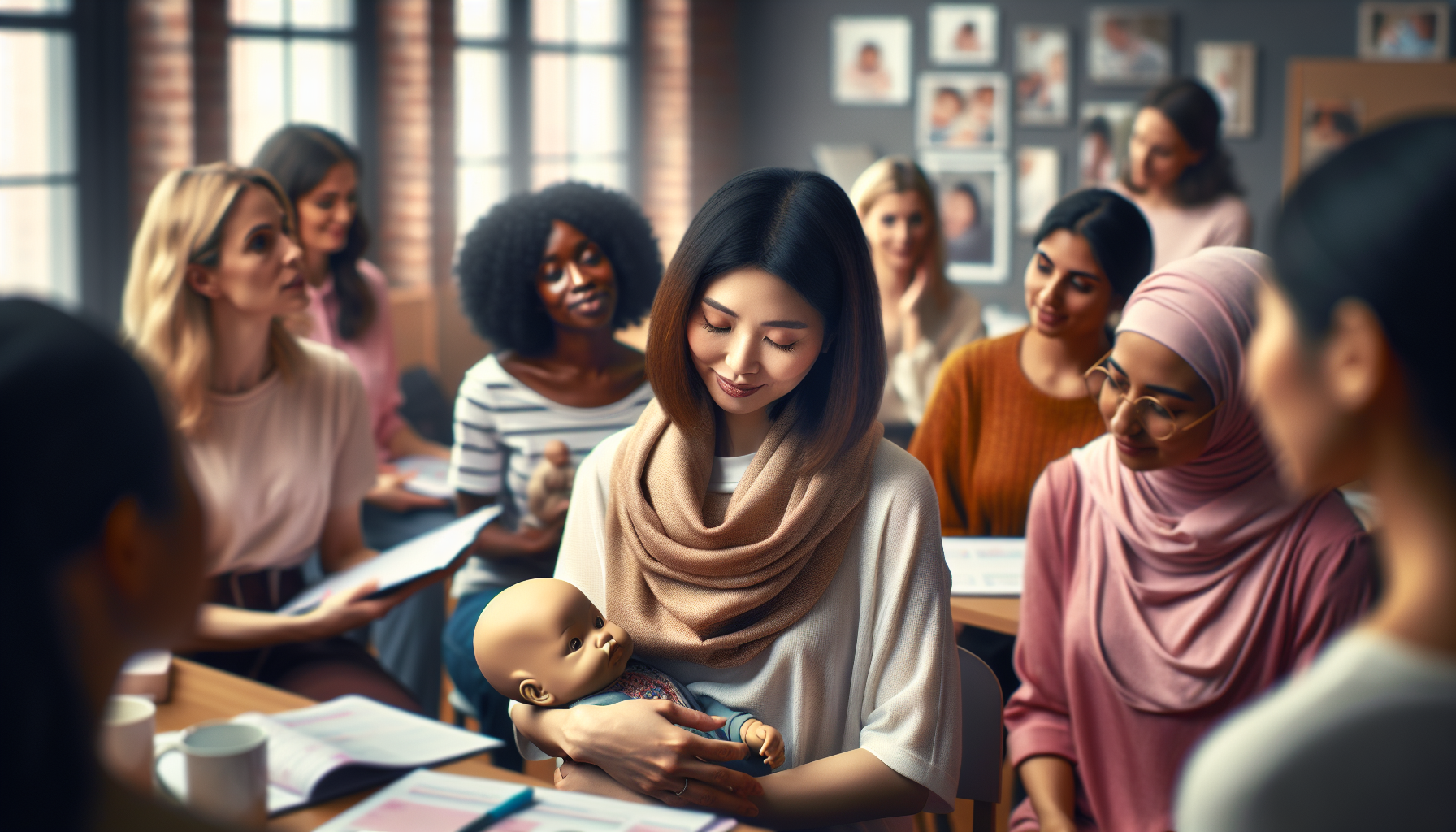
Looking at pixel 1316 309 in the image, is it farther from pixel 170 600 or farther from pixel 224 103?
pixel 224 103

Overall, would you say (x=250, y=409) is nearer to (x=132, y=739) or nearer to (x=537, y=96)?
(x=132, y=739)

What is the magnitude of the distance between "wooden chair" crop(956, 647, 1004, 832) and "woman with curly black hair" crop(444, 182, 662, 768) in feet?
3.84

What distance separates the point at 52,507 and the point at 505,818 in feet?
3.21

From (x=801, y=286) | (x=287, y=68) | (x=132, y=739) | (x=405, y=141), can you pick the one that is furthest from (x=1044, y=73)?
(x=132, y=739)

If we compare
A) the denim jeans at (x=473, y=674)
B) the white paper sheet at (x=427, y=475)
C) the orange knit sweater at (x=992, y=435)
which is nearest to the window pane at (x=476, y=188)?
the white paper sheet at (x=427, y=475)

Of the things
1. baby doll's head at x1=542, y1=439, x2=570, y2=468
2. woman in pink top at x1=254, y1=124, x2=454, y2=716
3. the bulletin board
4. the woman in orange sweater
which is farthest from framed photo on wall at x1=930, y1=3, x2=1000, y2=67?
baby doll's head at x1=542, y1=439, x2=570, y2=468

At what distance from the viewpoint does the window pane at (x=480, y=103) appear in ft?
23.5

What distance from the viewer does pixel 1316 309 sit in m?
0.72

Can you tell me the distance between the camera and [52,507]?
27.0 inches

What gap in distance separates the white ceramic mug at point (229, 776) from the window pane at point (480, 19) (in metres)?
6.12

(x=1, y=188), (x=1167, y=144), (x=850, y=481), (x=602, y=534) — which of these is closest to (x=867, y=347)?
(x=850, y=481)

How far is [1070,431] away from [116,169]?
4.10 m

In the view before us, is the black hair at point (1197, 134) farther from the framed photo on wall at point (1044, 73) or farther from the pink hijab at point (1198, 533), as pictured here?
the framed photo on wall at point (1044, 73)

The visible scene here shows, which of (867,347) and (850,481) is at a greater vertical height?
(867,347)
